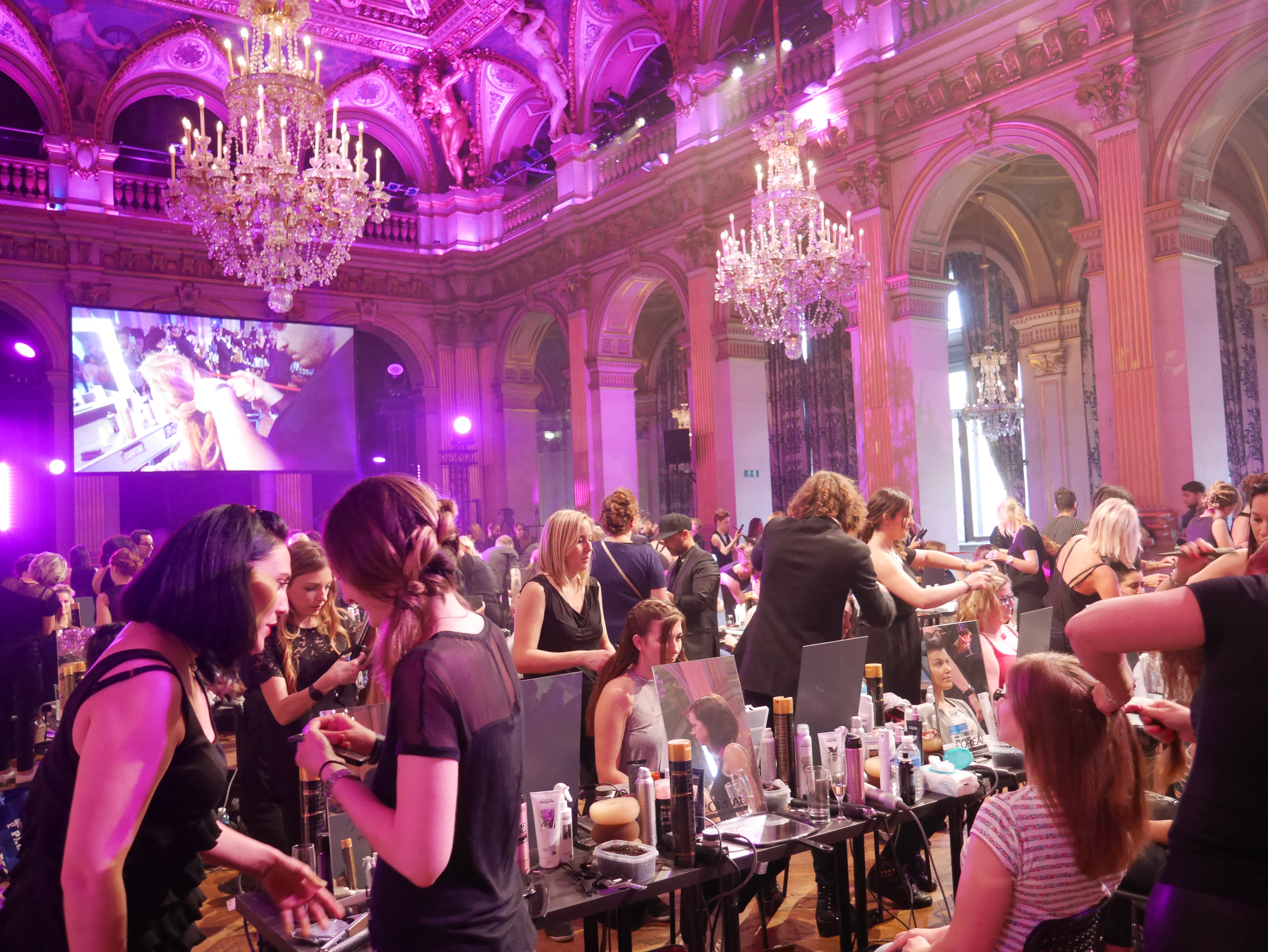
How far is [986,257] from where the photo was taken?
1409 centimetres

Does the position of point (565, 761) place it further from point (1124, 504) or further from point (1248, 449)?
point (1248, 449)

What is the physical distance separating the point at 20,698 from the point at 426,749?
21.9ft

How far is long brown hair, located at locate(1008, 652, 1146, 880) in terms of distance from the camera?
6.32 feet

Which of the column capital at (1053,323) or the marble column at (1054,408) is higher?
the column capital at (1053,323)

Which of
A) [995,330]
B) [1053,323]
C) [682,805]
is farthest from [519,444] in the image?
[682,805]

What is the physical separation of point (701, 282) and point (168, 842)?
421 inches

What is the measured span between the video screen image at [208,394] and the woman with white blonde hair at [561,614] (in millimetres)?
11306

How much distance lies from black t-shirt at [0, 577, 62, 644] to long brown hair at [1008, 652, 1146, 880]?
6811mm

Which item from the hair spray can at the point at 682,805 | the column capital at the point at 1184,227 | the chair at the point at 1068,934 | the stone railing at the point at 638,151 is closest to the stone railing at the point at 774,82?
the stone railing at the point at 638,151

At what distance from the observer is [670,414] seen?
18.8 m

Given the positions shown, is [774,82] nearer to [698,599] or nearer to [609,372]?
[609,372]

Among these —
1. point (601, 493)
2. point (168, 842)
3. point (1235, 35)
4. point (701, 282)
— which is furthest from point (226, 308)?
point (168, 842)

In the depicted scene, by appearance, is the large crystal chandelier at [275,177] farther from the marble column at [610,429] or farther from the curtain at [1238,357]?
the curtain at [1238,357]

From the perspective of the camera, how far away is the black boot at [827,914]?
3684 millimetres
